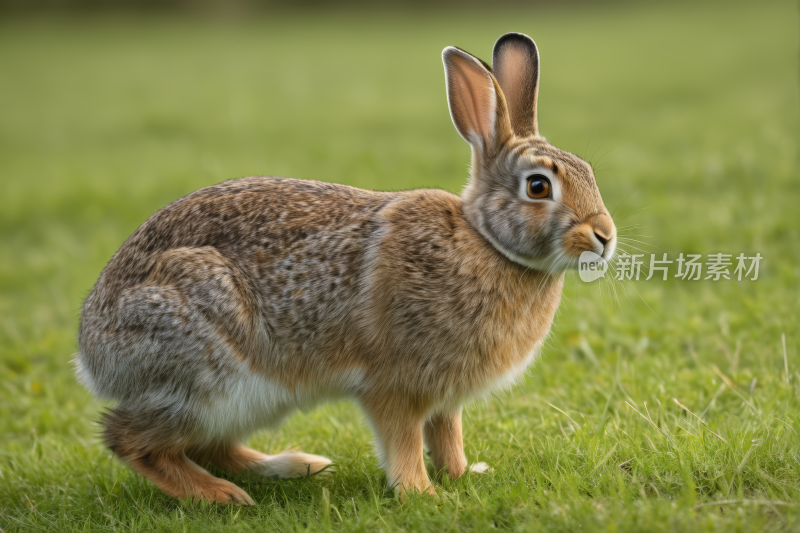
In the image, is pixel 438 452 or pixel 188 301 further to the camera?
pixel 438 452

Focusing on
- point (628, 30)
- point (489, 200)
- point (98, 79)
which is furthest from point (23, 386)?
point (628, 30)

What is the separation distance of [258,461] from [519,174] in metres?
2.06

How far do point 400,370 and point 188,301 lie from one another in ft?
3.40

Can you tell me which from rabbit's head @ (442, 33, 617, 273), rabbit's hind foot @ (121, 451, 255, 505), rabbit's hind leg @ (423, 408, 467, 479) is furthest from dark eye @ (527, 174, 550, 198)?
rabbit's hind foot @ (121, 451, 255, 505)

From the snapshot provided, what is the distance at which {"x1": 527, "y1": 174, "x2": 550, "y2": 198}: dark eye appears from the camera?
359 centimetres

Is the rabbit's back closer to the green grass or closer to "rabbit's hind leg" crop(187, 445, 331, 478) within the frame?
"rabbit's hind leg" crop(187, 445, 331, 478)

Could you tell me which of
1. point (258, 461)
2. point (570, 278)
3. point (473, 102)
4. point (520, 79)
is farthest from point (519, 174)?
point (570, 278)

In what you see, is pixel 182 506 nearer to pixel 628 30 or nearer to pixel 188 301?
pixel 188 301

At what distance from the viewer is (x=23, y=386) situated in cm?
554

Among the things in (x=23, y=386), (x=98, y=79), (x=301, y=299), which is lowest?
(x=23, y=386)

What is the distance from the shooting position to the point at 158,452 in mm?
3895

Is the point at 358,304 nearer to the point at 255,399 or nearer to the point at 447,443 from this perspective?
the point at 255,399

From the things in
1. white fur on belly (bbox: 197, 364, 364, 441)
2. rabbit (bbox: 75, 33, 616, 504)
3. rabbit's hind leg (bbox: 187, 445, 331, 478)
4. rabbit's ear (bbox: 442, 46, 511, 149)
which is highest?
rabbit's ear (bbox: 442, 46, 511, 149)

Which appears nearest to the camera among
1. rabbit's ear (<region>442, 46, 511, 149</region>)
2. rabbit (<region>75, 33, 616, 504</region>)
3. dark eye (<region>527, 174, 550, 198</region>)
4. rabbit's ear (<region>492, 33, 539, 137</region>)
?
dark eye (<region>527, 174, 550, 198</region>)
